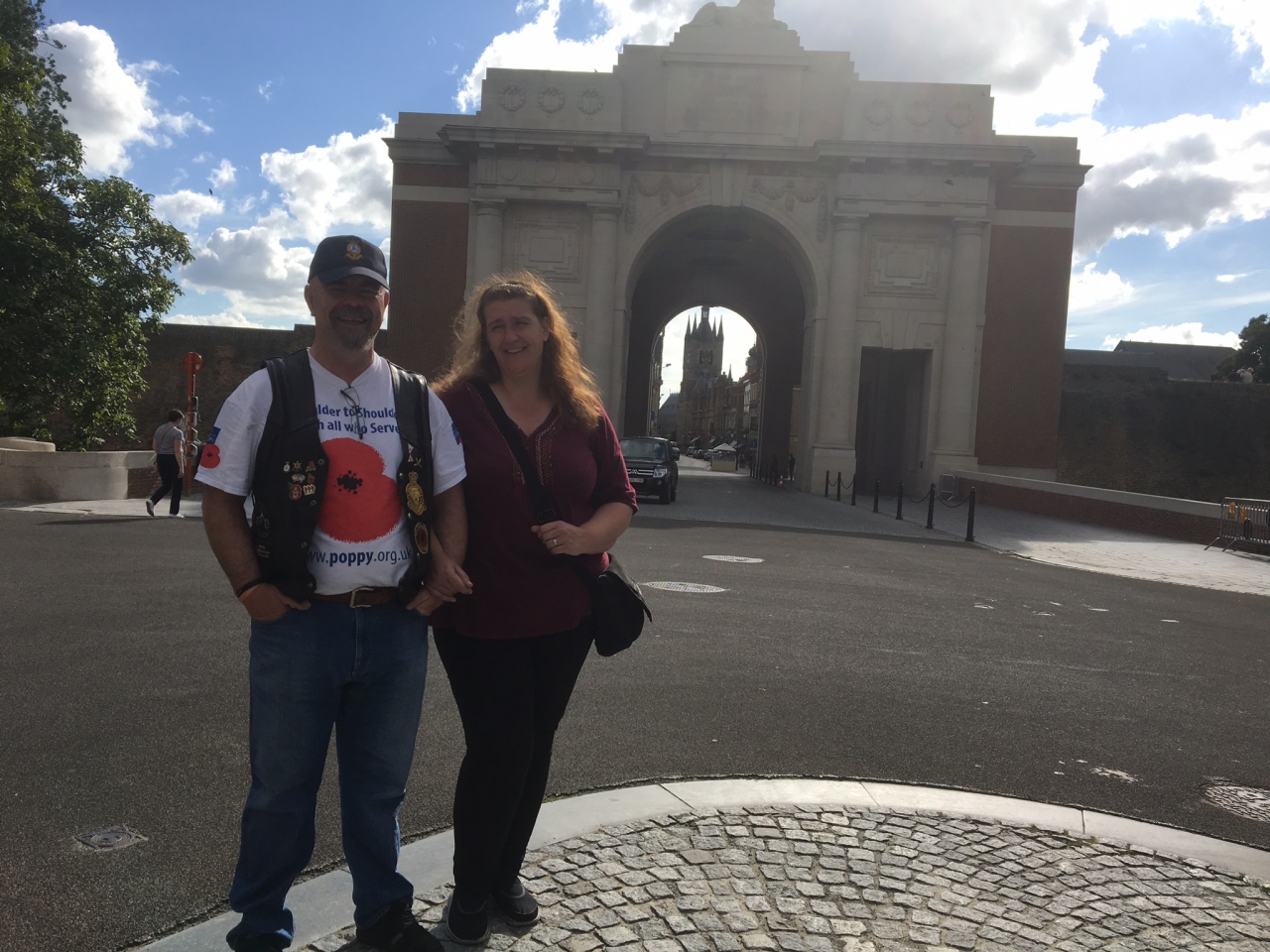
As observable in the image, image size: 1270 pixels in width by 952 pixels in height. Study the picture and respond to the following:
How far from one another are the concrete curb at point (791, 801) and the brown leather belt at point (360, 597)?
1004 millimetres

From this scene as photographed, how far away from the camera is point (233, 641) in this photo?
5.96 m

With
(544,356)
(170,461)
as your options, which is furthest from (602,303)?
Result: (544,356)

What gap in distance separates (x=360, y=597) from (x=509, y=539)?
17.9 inches

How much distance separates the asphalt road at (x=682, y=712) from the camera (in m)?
3.15

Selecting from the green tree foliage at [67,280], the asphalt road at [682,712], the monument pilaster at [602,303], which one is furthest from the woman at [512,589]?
the monument pilaster at [602,303]

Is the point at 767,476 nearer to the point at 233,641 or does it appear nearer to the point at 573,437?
the point at 233,641

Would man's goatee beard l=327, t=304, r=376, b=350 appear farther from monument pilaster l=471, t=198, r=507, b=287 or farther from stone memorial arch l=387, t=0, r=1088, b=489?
monument pilaster l=471, t=198, r=507, b=287

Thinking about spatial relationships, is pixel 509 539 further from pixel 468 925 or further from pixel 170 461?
pixel 170 461

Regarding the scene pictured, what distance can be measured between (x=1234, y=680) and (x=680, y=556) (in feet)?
20.7

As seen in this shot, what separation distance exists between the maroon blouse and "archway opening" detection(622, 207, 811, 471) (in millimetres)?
30777

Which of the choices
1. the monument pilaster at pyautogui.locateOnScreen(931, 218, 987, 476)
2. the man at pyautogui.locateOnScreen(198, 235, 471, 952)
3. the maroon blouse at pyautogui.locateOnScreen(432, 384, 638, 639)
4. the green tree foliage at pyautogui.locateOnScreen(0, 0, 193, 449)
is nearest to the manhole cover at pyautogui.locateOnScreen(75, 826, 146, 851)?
the man at pyautogui.locateOnScreen(198, 235, 471, 952)

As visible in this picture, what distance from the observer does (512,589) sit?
2.65 metres

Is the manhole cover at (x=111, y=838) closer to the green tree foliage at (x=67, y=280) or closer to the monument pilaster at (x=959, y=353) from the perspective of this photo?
the green tree foliage at (x=67, y=280)

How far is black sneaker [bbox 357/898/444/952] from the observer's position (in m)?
2.49
